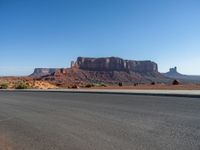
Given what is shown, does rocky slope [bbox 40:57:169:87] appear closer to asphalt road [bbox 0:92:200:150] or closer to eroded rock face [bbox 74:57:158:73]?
eroded rock face [bbox 74:57:158:73]

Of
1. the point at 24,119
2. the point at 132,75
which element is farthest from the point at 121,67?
the point at 24,119

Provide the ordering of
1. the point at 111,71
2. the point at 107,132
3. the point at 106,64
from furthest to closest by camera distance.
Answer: the point at 106,64 → the point at 111,71 → the point at 107,132

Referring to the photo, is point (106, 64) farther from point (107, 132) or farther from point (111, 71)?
point (107, 132)

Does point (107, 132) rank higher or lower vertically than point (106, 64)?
lower

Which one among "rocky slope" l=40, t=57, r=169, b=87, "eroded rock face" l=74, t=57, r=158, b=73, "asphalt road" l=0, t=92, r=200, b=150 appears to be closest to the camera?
"asphalt road" l=0, t=92, r=200, b=150

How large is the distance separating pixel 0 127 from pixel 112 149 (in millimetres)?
6309

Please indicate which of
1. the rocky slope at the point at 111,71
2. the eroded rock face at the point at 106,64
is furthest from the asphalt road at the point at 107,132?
the eroded rock face at the point at 106,64

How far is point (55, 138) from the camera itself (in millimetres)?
10086

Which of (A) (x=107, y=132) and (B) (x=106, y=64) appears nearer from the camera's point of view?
(A) (x=107, y=132)

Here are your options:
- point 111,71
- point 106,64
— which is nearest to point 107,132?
point 111,71

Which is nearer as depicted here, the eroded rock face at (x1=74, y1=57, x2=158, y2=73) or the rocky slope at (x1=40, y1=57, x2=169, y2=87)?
the rocky slope at (x1=40, y1=57, x2=169, y2=87)

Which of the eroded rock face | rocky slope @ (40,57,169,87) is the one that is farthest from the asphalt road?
the eroded rock face

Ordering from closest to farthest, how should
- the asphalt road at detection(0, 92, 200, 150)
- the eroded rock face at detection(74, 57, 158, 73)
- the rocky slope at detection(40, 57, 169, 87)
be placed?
the asphalt road at detection(0, 92, 200, 150), the rocky slope at detection(40, 57, 169, 87), the eroded rock face at detection(74, 57, 158, 73)

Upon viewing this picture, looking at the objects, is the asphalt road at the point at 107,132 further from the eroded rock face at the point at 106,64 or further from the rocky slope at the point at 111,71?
the eroded rock face at the point at 106,64
